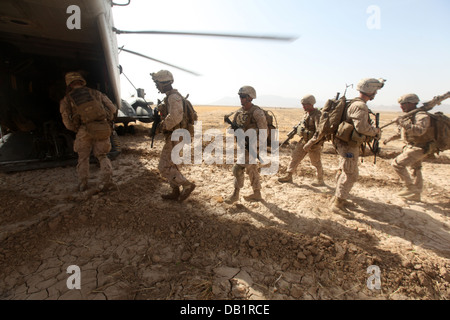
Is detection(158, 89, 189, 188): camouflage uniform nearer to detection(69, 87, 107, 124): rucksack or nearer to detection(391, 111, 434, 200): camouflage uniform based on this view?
detection(69, 87, 107, 124): rucksack

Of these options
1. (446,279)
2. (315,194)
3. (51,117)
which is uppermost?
(51,117)

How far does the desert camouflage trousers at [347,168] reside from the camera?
3277 millimetres

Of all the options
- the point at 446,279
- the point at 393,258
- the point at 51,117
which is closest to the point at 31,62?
the point at 51,117

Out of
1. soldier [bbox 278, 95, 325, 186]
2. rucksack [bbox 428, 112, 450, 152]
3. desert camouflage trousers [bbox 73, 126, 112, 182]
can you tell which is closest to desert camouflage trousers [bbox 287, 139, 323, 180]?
soldier [bbox 278, 95, 325, 186]

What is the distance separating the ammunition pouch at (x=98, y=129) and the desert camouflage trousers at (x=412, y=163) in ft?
16.1

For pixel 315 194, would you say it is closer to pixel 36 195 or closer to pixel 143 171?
pixel 143 171

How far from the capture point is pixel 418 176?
13.0 ft

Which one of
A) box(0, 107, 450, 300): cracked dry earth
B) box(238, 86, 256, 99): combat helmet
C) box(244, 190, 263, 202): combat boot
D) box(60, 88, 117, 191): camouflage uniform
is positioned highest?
box(238, 86, 256, 99): combat helmet

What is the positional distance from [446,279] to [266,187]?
2634 mm

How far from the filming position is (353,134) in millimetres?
3107

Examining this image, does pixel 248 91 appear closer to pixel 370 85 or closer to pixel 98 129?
pixel 370 85

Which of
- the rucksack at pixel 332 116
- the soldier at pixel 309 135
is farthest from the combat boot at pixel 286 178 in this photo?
the rucksack at pixel 332 116

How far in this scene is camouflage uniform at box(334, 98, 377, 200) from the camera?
3010 mm

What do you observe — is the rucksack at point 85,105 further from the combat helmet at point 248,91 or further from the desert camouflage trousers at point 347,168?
the desert camouflage trousers at point 347,168
